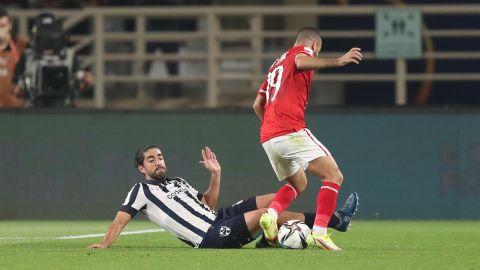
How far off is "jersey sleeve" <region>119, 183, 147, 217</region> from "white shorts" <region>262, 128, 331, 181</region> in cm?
120

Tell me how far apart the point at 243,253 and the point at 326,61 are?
1694 millimetres

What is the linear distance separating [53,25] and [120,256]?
767cm

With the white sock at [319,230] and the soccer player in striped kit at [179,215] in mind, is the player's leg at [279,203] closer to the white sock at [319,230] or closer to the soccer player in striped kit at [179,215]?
the soccer player in striped kit at [179,215]

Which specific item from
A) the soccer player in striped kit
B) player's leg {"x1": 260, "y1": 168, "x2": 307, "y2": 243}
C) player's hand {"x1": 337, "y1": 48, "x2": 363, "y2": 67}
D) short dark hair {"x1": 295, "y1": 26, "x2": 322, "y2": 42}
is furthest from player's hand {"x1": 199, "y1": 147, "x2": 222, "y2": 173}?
player's hand {"x1": 337, "y1": 48, "x2": 363, "y2": 67}

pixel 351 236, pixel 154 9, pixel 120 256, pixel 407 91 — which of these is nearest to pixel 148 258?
pixel 120 256

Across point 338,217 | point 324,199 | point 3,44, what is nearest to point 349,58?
point 324,199

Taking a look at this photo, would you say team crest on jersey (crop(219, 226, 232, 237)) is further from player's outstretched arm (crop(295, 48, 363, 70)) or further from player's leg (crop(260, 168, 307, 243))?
player's outstretched arm (crop(295, 48, 363, 70))

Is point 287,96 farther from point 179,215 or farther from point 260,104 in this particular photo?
point 179,215

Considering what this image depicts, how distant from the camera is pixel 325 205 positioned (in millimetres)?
12633

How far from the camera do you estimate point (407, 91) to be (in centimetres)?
2338

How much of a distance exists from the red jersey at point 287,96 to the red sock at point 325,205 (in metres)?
0.62

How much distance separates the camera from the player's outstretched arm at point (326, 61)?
12117mm

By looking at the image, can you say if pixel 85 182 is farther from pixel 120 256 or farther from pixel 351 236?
pixel 120 256

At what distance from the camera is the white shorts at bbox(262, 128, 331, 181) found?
1290 centimetres
